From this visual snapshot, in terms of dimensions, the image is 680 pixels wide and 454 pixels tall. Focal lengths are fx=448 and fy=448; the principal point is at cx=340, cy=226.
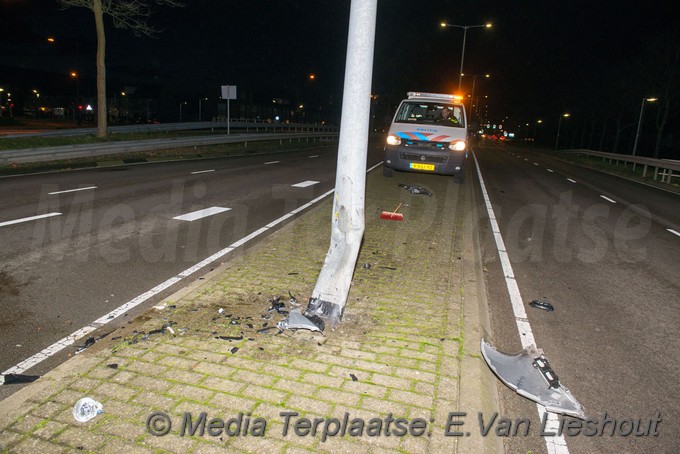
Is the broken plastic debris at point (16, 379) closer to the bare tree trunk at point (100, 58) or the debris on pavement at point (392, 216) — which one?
the debris on pavement at point (392, 216)

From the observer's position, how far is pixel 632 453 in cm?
305

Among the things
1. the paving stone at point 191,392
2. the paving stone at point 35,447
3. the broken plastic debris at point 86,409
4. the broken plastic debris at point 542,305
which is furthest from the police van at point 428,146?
the paving stone at point 35,447

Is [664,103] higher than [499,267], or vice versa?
[664,103]

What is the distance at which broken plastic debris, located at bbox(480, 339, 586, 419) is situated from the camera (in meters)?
3.48

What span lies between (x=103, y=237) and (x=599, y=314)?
725 cm

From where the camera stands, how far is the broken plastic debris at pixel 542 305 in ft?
17.7

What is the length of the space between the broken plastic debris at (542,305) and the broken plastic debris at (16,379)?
5.15 meters

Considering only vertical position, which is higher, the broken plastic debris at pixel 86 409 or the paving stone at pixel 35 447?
the broken plastic debris at pixel 86 409

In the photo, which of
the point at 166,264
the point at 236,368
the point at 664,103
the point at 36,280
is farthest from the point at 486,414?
the point at 664,103

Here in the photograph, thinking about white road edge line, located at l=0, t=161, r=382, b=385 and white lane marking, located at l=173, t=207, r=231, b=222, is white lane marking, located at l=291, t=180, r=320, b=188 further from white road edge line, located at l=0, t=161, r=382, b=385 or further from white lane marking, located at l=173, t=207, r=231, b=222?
white road edge line, located at l=0, t=161, r=382, b=385

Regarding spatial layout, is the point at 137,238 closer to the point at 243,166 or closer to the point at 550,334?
the point at 550,334

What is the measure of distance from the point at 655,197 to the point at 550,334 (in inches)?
595

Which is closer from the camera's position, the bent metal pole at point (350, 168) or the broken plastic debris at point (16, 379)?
the broken plastic debris at point (16, 379)

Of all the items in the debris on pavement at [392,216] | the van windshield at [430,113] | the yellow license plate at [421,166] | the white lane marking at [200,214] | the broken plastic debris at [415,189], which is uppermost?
the van windshield at [430,113]
